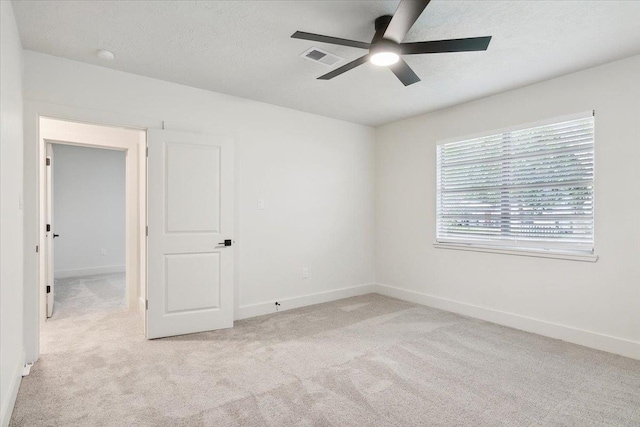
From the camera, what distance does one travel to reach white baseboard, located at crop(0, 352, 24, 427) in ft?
6.10

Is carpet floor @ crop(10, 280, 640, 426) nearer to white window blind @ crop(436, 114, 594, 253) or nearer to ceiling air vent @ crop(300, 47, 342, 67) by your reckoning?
white window blind @ crop(436, 114, 594, 253)

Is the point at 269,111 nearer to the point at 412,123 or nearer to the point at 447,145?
the point at 412,123

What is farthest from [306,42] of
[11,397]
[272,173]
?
[11,397]

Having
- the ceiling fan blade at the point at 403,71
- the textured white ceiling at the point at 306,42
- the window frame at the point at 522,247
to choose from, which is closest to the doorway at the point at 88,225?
the textured white ceiling at the point at 306,42

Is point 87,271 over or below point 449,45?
below

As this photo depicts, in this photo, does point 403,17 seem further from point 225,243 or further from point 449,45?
point 225,243

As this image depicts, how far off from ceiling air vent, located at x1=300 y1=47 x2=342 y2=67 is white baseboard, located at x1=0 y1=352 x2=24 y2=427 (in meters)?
3.06

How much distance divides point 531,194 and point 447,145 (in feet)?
3.97

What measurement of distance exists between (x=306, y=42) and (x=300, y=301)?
10.1 ft

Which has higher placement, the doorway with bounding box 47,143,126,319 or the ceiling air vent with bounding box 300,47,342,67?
the ceiling air vent with bounding box 300,47,342,67

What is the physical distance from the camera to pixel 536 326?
348 cm

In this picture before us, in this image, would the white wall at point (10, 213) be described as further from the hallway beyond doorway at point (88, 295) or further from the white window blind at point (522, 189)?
the white window blind at point (522, 189)

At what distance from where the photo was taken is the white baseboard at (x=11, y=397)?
1.86 meters

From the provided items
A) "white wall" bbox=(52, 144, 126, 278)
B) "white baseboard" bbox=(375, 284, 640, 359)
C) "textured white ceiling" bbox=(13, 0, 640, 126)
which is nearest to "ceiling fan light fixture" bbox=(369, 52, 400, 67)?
"textured white ceiling" bbox=(13, 0, 640, 126)
